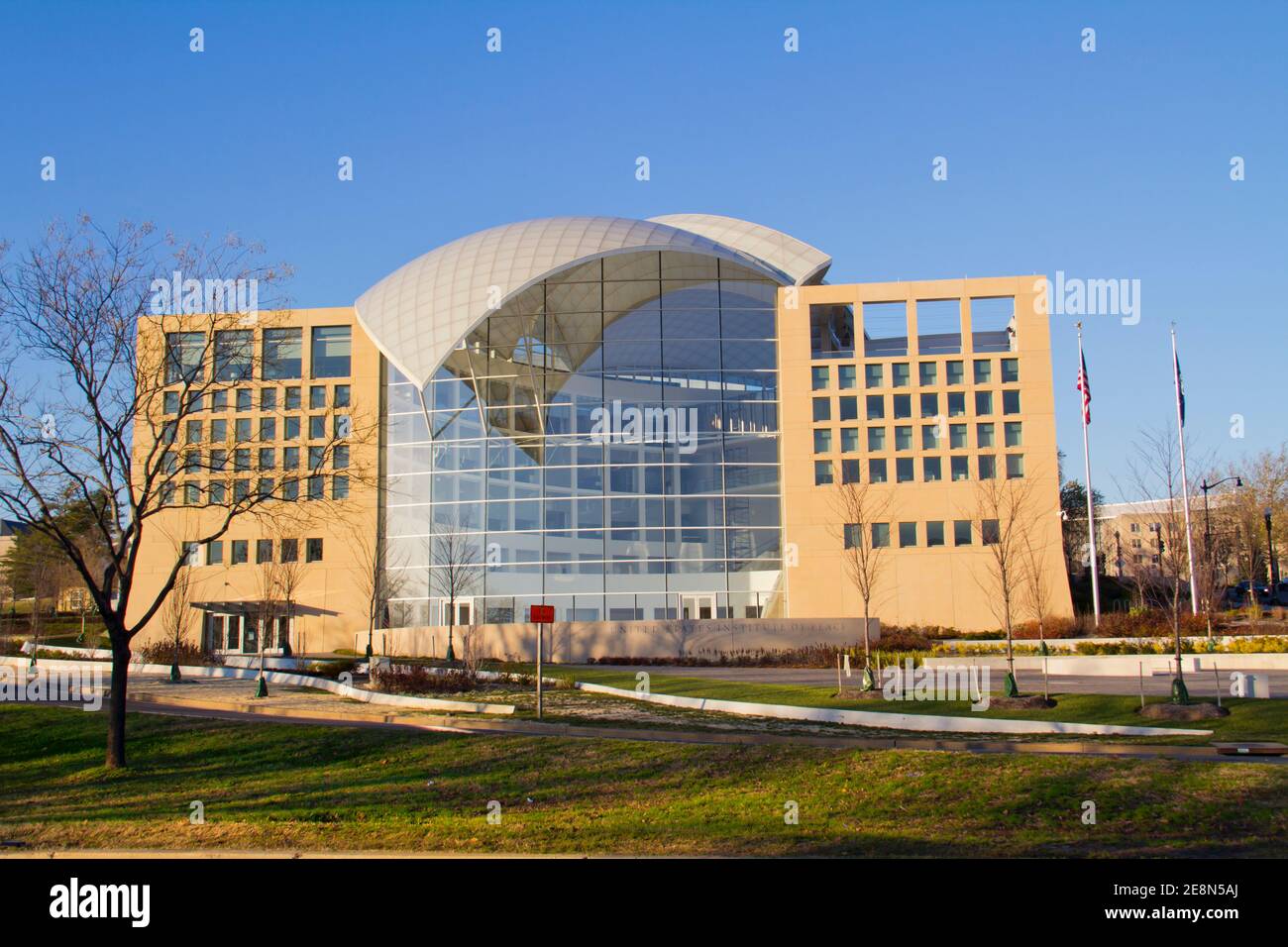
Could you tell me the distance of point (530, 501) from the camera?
2044 inches

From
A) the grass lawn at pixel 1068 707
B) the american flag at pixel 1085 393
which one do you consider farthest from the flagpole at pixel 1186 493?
the grass lawn at pixel 1068 707

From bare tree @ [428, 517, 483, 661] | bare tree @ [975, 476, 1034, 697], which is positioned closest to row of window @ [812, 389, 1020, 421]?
bare tree @ [975, 476, 1034, 697]

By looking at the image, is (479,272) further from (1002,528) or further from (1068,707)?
(1068,707)

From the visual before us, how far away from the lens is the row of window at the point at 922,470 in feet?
174

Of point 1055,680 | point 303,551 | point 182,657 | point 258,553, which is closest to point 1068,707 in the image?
point 1055,680

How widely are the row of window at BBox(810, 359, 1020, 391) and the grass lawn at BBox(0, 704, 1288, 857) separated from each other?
124ft

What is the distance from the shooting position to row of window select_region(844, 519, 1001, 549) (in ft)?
172

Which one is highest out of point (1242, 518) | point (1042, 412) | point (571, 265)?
point (571, 265)

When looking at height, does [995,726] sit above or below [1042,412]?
below

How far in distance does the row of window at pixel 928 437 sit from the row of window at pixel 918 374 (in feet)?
6.91
